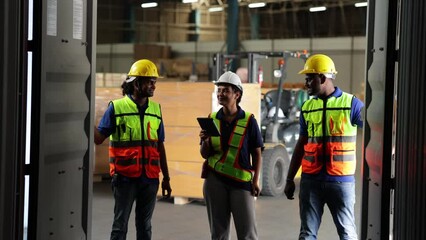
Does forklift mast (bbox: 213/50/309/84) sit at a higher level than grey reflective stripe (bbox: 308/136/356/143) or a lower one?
higher

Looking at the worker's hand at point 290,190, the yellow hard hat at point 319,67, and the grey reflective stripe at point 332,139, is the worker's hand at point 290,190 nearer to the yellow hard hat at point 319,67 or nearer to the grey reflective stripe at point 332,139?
the grey reflective stripe at point 332,139

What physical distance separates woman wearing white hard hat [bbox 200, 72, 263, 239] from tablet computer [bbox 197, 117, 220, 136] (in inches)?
2.8

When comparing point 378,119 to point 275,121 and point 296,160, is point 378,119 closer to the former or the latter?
point 296,160

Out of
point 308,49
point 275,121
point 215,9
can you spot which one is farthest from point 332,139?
point 215,9

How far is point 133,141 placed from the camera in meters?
5.63

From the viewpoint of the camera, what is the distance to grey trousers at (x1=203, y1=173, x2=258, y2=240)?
5258mm

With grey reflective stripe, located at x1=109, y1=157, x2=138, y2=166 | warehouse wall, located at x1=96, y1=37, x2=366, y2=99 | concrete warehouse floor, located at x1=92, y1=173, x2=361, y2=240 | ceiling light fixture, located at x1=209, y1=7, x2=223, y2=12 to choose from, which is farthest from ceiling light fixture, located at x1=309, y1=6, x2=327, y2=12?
grey reflective stripe, located at x1=109, y1=157, x2=138, y2=166

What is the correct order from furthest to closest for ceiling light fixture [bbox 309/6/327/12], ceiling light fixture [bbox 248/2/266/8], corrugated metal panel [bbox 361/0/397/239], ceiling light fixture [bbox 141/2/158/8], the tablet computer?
ceiling light fixture [bbox 141/2/158/8] → ceiling light fixture [bbox 248/2/266/8] → ceiling light fixture [bbox 309/6/327/12] → the tablet computer → corrugated metal panel [bbox 361/0/397/239]

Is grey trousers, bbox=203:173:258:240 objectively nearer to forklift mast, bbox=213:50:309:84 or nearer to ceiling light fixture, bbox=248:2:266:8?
forklift mast, bbox=213:50:309:84

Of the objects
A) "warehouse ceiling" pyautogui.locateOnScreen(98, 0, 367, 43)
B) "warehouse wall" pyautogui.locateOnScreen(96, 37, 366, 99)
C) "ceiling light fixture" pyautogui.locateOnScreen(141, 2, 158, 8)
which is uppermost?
"ceiling light fixture" pyautogui.locateOnScreen(141, 2, 158, 8)

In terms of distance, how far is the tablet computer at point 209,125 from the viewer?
204 inches
